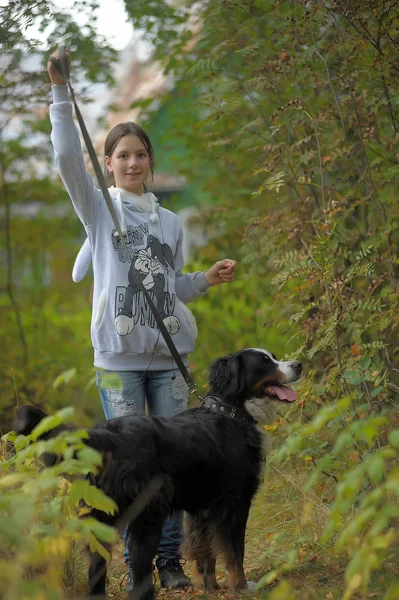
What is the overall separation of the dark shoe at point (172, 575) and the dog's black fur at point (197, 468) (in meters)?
0.07

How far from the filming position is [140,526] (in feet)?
11.2

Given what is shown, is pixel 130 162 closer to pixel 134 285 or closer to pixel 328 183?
pixel 134 285

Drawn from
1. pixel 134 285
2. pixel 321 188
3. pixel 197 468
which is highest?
pixel 321 188

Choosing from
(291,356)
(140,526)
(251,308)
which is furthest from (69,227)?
(140,526)

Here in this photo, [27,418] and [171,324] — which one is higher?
[171,324]

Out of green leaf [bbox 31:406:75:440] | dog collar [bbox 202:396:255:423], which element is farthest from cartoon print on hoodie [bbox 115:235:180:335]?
green leaf [bbox 31:406:75:440]

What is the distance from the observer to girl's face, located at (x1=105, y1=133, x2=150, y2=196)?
407cm

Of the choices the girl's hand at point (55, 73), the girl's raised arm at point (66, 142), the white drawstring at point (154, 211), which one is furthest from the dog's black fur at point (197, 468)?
the girl's hand at point (55, 73)

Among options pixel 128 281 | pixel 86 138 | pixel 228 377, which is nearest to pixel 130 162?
pixel 86 138

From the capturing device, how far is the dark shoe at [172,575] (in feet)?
13.0

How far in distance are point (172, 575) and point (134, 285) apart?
1.43m

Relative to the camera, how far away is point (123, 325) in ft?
12.6

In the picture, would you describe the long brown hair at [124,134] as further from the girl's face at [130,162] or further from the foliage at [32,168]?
the foliage at [32,168]

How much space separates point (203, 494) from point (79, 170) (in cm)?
158
